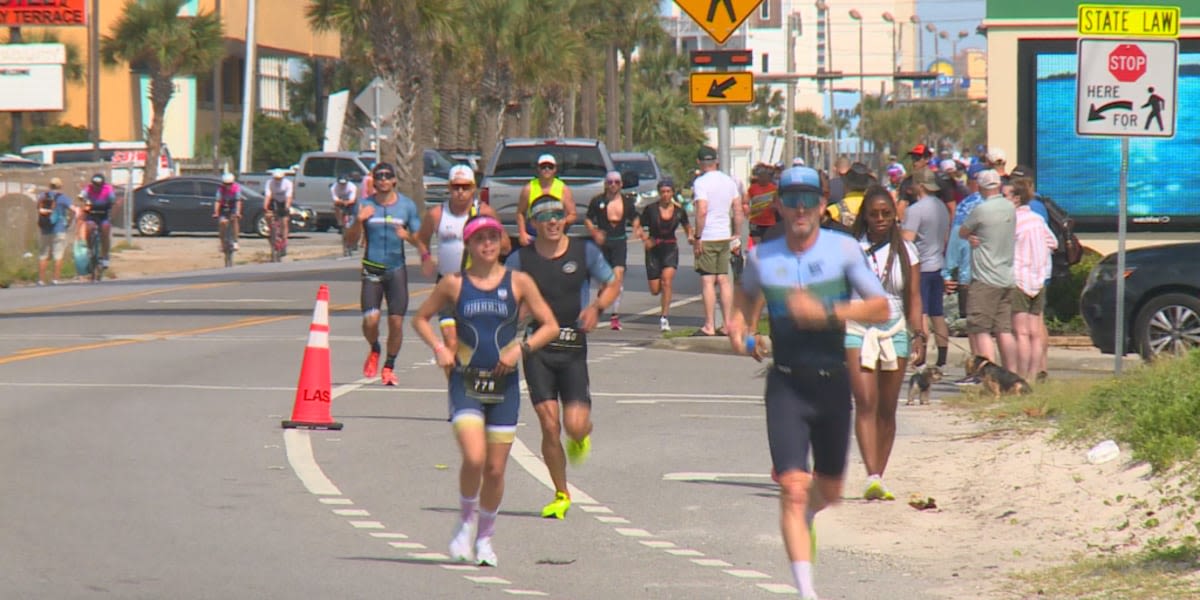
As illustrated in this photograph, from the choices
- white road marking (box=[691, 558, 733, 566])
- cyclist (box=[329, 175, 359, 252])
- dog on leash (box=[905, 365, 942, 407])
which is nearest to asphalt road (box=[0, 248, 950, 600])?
white road marking (box=[691, 558, 733, 566])

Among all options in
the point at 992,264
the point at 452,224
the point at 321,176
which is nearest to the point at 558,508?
the point at 452,224

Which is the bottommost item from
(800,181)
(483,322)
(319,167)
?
(483,322)

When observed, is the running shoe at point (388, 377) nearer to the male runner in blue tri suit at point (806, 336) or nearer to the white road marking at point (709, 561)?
the white road marking at point (709, 561)

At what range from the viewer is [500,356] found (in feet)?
28.2

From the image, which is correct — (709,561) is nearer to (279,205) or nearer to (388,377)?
(388,377)

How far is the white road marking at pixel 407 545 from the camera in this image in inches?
354

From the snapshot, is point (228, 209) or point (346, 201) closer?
point (228, 209)

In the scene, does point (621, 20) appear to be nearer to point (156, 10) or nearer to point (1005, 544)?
point (156, 10)

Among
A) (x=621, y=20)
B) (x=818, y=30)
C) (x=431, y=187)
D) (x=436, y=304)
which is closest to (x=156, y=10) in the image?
(x=431, y=187)

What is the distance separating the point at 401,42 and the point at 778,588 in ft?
136

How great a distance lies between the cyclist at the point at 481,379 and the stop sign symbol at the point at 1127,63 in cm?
749

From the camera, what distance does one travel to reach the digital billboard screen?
21.2 meters

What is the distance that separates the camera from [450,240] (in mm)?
14055

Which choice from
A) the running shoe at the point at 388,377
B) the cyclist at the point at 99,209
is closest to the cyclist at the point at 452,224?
the running shoe at the point at 388,377
